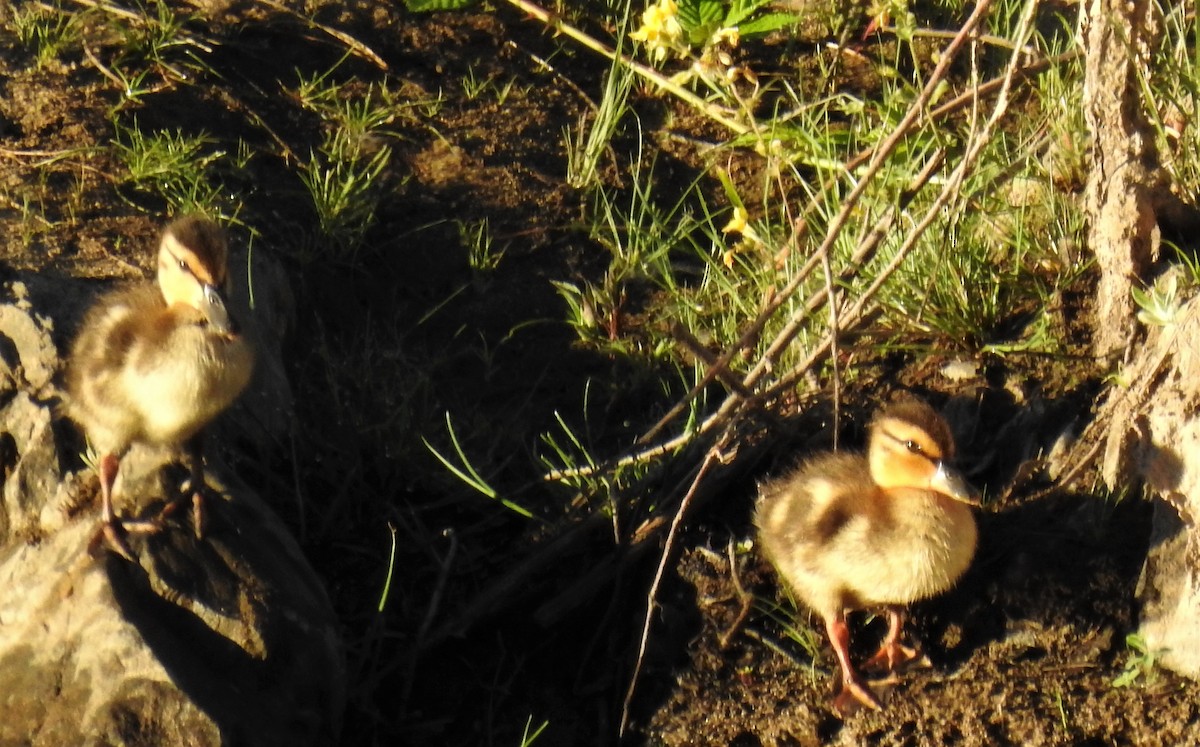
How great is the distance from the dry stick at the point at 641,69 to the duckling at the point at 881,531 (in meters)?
2.01

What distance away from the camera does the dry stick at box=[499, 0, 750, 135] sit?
605cm

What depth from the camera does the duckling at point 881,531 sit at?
4020 millimetres

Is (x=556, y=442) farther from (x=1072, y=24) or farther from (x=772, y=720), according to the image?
(x=1072, y=24)

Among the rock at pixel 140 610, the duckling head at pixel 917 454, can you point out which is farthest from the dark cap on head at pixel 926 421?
the rock at pixel 140 610

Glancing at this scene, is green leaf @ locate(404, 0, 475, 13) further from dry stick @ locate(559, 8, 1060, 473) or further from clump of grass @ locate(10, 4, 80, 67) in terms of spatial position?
dry stick @ locate(559, 8, 1060, 473)

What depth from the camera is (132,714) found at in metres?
3.59

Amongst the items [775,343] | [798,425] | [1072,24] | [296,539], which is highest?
[1072,24]

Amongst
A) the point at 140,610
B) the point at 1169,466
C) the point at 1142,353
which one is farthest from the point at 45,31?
the point at 1169,466

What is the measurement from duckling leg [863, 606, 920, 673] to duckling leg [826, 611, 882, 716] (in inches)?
3.3

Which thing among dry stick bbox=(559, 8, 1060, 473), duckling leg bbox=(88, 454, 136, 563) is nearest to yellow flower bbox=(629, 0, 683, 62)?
dry stick bbox=(559, 8, 1060, 473)

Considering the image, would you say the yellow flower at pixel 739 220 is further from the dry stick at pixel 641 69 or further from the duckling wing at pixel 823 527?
the duckling wing at pixel 823 527

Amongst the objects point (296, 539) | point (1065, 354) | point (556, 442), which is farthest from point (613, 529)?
point (1065, 354)

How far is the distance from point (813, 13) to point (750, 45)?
0.30 meters

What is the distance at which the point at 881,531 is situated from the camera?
13.3 ft
